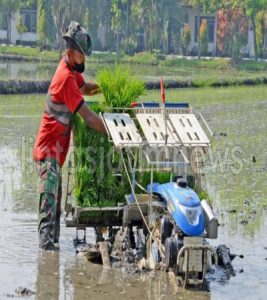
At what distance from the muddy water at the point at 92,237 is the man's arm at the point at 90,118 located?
46.6 inches

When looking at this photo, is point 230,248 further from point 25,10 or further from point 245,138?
point 25,10

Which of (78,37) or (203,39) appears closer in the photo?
(78,37)

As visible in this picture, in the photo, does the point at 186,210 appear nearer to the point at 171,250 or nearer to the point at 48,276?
the point at 171,250

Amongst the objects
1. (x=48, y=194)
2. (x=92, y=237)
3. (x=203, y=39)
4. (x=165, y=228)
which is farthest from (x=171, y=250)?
(x=203, y=39)

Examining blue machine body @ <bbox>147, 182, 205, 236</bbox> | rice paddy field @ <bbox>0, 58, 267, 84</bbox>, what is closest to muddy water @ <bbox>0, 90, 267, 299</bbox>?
blue machine body @ <bbox>147, 182, 205, 236</bbox>

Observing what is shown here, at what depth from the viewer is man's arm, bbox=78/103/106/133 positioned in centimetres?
812

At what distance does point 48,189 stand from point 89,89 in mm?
963

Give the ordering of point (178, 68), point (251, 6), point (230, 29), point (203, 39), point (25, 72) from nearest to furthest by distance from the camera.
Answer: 1. point (25, 72)
2. point (178, 68)
3. point (251, 6)
4. point (230, 29)
5. point (203, 39)

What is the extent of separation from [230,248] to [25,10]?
5662 centimetres

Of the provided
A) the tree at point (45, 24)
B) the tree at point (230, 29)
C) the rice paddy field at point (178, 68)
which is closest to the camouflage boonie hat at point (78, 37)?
the rice paddy field at point (178, 68)

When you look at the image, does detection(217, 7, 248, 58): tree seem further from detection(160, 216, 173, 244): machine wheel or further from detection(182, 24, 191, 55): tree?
detection(160, 216, 173, 244): machine wheel

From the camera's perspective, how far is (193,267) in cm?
745

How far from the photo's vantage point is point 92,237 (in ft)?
30.9

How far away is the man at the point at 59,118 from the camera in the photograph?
26.8 ft
